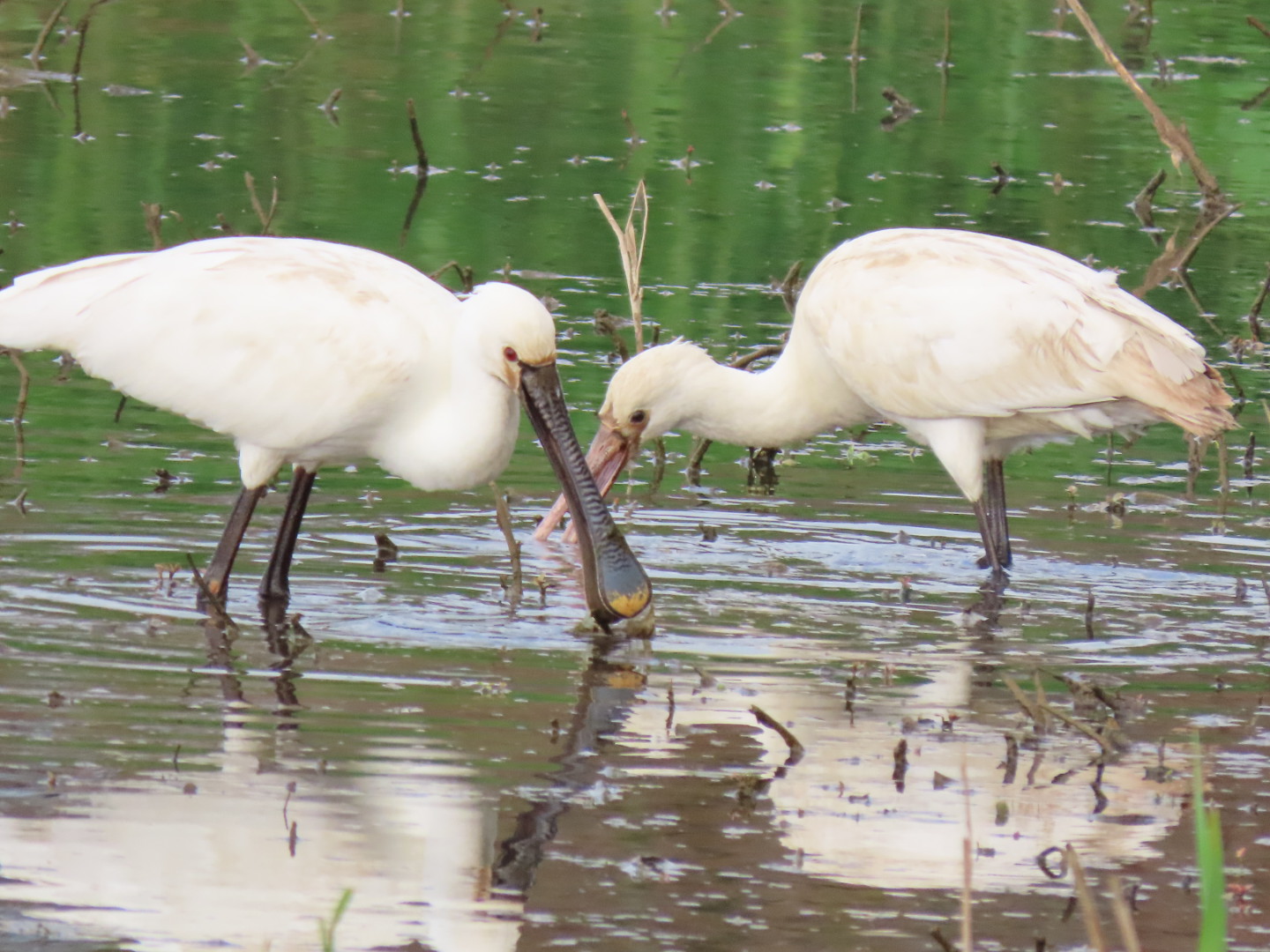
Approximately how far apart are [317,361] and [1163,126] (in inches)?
238

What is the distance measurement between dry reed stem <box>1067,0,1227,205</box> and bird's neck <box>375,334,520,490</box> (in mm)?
3290

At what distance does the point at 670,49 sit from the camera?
21828 millimetres

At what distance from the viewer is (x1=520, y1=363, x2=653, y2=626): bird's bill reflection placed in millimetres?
7250

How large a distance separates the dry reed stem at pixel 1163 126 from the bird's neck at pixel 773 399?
1705mm

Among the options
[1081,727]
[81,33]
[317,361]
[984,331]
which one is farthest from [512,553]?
[81,33]

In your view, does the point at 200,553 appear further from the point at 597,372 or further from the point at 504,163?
the point at 504,163

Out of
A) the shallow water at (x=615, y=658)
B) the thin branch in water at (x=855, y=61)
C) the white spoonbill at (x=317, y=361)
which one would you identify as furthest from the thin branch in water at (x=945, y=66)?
the white spoonbill at (x=317, y=361)

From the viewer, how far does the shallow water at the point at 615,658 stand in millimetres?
5043

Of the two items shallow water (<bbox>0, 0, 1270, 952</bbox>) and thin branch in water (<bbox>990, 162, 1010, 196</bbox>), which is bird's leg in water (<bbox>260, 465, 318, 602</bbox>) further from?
thin branch in water (<bbox>990, 162, 1010, 196</bbox>)

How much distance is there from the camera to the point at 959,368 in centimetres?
853

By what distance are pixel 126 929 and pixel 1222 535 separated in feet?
17.2

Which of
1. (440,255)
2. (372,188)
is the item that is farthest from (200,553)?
(372,188)

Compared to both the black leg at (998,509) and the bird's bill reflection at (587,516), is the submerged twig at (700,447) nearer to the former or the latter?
the black leg at (998,509)

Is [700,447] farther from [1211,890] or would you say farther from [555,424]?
[1211,890]
